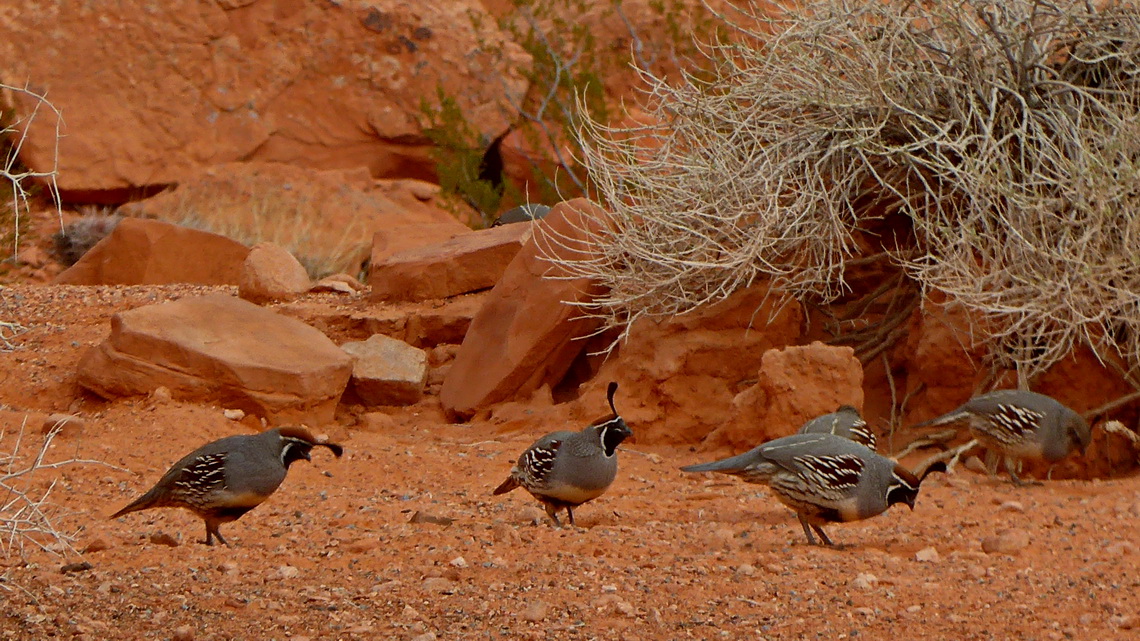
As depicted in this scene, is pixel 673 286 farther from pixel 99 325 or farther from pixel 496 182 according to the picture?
pixel 496 182

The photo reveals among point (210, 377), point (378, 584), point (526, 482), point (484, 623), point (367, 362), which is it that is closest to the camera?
point (484, 623)

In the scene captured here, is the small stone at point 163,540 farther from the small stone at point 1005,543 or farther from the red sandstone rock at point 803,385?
the small stone at point 1005,543

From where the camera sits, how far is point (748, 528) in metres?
6.75

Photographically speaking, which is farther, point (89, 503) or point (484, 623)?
point (89, 503)

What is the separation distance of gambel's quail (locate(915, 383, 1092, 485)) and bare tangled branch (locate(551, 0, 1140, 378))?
337mm

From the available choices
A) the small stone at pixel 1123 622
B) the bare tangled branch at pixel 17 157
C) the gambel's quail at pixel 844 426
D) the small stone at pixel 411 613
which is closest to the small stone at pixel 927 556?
the small stone at pixel 1123 622

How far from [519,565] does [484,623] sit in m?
0.80

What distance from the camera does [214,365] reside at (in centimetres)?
860

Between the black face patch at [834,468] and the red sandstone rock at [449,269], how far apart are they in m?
4.45

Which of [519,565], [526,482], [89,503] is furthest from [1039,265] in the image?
[89,503]

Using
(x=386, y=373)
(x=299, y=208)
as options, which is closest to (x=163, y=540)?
(x=386, y=373)

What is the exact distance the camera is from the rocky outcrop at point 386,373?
31.4 feet

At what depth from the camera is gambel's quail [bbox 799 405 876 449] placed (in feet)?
24.1

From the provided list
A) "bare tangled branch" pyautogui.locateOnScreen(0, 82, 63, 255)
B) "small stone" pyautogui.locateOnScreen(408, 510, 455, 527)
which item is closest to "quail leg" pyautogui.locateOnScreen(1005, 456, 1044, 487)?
"small stone" pyautogui.locateOnScreen(408, 510, 455, 527)
